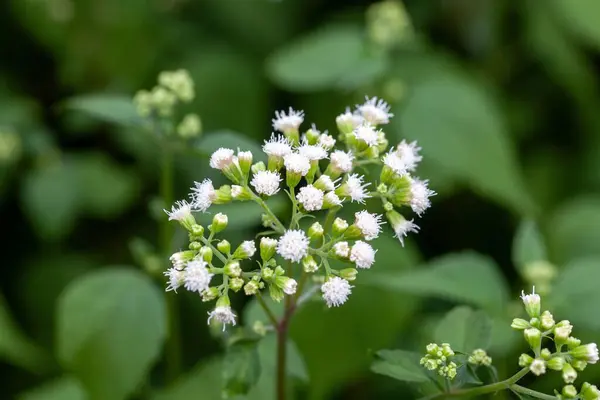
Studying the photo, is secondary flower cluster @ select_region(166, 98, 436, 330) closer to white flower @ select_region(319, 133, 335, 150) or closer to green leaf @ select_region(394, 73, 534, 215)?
white flower @ select_region(319, 133, 335, 150)

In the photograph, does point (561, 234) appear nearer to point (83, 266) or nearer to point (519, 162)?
point (519, 162)

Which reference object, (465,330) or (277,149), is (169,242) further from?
(465,330)

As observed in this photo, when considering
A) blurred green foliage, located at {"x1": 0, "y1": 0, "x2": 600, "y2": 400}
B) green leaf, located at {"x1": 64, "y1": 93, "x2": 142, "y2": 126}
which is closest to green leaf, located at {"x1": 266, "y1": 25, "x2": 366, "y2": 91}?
blurred green foliage, located at {"x1": 0, "y1": 0, "x2": 600, "y2": 400}

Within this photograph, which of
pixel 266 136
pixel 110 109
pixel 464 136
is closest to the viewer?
pixel 110 109

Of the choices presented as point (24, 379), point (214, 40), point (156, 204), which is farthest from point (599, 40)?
point (24, 379)

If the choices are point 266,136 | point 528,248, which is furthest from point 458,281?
point 266,136

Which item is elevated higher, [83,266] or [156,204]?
[83,266]
